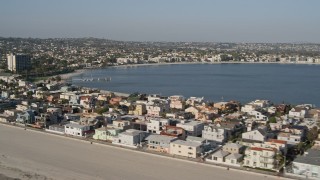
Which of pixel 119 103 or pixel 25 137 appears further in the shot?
pixel 119 103

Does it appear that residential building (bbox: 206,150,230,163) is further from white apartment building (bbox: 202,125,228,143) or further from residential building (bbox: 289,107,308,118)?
residential building (bbox: 289,107,308,118)

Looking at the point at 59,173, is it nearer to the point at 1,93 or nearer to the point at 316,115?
the point at 316,115

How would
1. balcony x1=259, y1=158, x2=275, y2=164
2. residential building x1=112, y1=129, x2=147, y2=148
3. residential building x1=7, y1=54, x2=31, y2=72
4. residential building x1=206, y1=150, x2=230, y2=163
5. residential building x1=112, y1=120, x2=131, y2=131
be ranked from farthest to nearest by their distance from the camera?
residential building x1=7, y1=54, x2=31, y2=72 → residential building x1=112, y1=120, x2=131, y2=131 → residential building x1=112, y1=129, x2=147, y2=148 → residential building x1=206, y1=150, x2=230, y2=163 → balcony x1=259, y1=158, x2=275, y2=164

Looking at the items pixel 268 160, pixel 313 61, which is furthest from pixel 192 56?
pixel 268 160

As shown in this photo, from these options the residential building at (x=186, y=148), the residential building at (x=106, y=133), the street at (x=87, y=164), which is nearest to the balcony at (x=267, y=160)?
the street at (x=87, y=164)

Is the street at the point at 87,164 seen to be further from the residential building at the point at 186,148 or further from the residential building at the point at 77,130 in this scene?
the residential building at the point at 77,130

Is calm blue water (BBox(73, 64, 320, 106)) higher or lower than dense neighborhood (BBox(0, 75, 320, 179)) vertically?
lower

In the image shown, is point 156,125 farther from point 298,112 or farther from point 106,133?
point 298,112

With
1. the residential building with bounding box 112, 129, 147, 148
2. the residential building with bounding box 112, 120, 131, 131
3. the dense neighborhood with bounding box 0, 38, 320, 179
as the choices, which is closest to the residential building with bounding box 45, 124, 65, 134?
the dense neighborhood with bounding box 0, 38, 320, 179

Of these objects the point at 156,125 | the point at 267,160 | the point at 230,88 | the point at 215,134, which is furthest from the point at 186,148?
the point at 230,88

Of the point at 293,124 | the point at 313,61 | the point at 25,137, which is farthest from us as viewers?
the point at 313,61

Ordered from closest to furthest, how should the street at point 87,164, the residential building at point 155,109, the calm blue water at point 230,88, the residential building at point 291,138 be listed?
the street at point 87,164
the residential building at point 291,138
the residential building at point 155,109
the calm blue water at point 230,88
